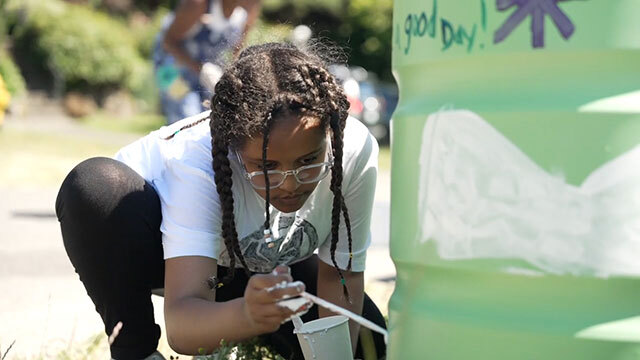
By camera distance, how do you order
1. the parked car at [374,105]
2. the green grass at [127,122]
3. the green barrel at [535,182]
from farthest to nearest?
the green grass at [127,122] < the parked car at [374,105] < the green barrel at [535,182]

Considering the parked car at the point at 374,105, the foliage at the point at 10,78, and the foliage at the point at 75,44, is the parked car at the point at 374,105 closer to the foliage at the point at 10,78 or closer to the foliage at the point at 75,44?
the foliage at the point at 75,44

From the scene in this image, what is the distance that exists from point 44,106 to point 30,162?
10492mm

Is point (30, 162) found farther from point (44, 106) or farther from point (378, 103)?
point (44, 106)

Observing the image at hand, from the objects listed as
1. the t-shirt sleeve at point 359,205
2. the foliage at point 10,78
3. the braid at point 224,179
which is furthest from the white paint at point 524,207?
the foliage at point 10,78

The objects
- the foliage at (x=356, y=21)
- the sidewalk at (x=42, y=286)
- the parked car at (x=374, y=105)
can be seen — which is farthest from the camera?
the foliage at (x=356, y=21)

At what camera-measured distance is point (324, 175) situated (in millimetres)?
2264

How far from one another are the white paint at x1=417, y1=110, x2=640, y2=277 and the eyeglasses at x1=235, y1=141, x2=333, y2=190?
0.51 meters

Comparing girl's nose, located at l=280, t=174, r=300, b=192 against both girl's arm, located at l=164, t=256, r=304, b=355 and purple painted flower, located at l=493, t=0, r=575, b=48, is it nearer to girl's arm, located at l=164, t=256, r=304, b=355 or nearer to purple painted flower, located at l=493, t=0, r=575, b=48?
girl's arm, located at l=164, t=256, r=304, b=355

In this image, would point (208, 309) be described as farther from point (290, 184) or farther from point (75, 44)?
point (75, 44)

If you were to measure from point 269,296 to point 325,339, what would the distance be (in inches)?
15.5

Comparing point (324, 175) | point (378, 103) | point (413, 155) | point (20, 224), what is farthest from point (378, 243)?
point (378, 103)

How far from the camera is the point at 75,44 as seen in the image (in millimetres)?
20547

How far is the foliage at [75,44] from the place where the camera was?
20500mm

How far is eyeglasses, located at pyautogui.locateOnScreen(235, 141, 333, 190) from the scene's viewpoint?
216 centimetres
